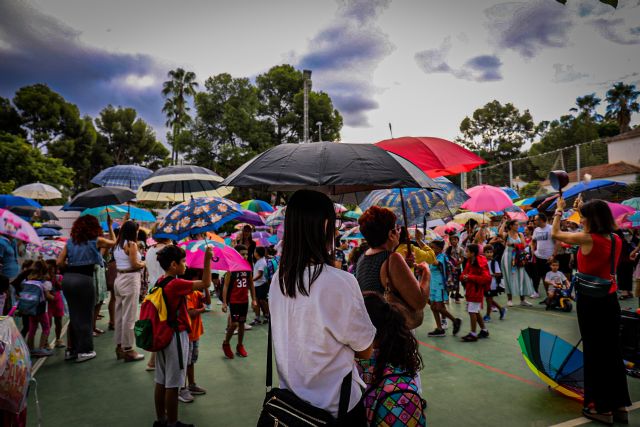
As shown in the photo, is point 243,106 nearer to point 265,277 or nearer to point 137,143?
point 137,143

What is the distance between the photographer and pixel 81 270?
548 centimetres

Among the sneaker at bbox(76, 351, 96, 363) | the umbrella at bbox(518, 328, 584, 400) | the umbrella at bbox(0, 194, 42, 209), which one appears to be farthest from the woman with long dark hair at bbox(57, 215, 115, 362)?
the umbrella at bbox(518, 328, 584, 400)

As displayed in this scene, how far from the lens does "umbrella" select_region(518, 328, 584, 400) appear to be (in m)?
4.13

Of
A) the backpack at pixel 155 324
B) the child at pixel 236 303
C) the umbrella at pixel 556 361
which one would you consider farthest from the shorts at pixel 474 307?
the backpack at pixel 155 324

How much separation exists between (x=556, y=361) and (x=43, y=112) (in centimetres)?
3529

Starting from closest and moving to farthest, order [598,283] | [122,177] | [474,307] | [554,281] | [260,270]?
[598,283] < [474,307] < [122,177] < [260,270] < [554,281]

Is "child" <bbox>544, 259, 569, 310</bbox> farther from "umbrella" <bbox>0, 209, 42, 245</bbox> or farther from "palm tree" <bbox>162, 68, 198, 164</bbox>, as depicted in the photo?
"palm tree" <bbox>162, 68, 198, 164</bbox>

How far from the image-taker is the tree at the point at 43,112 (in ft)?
93.8

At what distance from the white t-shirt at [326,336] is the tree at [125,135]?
141ft

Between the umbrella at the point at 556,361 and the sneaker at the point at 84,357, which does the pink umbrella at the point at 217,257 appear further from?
the umbrella at the point at 556,361

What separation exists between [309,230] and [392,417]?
43.0 inches

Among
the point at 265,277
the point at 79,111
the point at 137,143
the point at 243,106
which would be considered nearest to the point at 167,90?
the point at 137,143

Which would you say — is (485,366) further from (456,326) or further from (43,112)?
(43,112)

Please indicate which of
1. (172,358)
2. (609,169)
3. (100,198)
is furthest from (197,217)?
(609,169)
